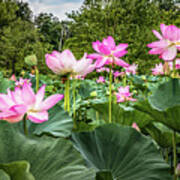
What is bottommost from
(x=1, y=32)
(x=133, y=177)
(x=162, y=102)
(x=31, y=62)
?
(x=133, y=177)

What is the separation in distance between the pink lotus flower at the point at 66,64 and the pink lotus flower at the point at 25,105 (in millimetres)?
123

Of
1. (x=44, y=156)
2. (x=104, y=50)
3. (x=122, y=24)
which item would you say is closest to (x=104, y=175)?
(x=44, y=156)

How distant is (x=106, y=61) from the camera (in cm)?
57

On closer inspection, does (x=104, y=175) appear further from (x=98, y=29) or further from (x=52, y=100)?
(x=98, y=29)

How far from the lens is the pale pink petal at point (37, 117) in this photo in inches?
13.5

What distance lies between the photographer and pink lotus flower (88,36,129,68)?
0.56m

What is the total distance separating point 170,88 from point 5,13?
9.27m

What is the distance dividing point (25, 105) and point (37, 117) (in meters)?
0.03

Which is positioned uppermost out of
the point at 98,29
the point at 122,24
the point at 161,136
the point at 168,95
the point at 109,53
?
the point at 122,24

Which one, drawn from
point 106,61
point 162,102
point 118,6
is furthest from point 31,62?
point 118,6

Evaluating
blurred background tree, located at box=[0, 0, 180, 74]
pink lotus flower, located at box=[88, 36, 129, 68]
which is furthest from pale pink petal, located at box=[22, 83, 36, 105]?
blurred background tree, located at box=[0, 0, 180, 74]

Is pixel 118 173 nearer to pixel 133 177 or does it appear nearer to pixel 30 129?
pixel 133 177

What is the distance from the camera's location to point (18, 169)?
0.80 ft

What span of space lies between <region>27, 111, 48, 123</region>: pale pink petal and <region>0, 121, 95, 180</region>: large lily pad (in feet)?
0.09
